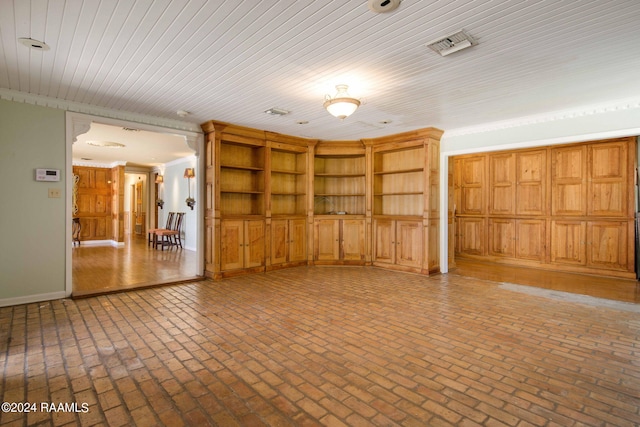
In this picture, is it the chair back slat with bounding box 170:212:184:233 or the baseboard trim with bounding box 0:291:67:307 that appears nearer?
the baseboard trim with bounding box 0:291:67:307

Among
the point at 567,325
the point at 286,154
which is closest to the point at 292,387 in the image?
the point at 567,325

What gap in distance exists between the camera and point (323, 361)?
2.56 meters

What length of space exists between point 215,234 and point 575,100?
219 inches

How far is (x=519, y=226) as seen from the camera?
22.2 ft

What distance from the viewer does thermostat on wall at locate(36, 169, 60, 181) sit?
420 cm

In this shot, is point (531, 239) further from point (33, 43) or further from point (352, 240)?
point (33, 43)

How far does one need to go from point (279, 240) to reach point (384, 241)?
82.6 inches

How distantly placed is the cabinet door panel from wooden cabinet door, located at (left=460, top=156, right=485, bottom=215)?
2.02m

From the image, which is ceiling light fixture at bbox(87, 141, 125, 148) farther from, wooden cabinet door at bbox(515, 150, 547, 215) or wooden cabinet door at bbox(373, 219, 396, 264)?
wooden cabinet door at bbox(515, 150, 547, 215)

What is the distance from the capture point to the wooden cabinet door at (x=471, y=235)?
24.2ft

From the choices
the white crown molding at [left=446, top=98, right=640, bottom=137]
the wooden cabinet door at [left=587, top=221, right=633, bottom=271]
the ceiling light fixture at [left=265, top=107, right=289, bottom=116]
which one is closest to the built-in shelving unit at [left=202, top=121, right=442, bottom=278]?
the white crown molding at [left=446, top=98, right=640, bottom=137]

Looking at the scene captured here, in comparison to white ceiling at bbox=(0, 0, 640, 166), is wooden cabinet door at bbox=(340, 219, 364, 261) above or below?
below

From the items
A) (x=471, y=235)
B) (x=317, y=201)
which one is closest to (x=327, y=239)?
(x=317, y=201)

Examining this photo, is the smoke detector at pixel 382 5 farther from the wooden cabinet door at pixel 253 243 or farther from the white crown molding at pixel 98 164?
the white crown molding at pixel 98 164
